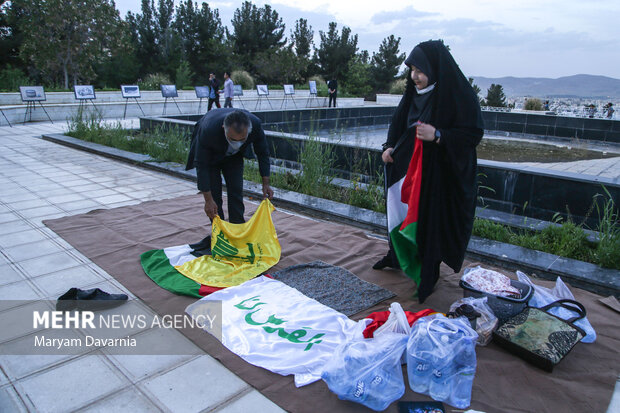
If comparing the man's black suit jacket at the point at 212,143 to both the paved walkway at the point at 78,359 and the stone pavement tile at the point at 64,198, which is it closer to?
the paved walkway at the point at 78,359

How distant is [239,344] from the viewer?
2.60 m

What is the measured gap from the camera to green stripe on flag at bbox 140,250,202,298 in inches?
128

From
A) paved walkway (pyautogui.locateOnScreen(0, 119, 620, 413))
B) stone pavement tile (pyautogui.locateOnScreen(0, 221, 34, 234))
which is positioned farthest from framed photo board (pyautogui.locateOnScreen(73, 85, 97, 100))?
stone pavement tile (pyautogui.locateOnScreen(0, 221, 34, 234))

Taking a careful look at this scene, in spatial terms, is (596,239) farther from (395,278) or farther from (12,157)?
(12,157)

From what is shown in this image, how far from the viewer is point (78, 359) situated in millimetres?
2469

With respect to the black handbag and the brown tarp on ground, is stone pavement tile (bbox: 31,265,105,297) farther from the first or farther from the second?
the black handbag

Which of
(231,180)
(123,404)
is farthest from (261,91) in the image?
(123,404)

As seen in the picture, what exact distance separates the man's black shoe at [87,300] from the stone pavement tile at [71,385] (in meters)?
0.60

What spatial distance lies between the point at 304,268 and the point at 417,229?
1.11 m

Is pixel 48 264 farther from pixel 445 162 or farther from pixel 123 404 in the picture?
pixel 445 162

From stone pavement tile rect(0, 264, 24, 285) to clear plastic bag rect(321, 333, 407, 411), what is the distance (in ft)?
9.04

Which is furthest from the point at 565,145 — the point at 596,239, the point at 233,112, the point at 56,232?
the point at 56,232

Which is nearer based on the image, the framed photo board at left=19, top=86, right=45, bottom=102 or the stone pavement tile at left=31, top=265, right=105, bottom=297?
the stone pavement tile at left=31, top=265, right=105, bottom=297

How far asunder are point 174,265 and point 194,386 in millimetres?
1609
